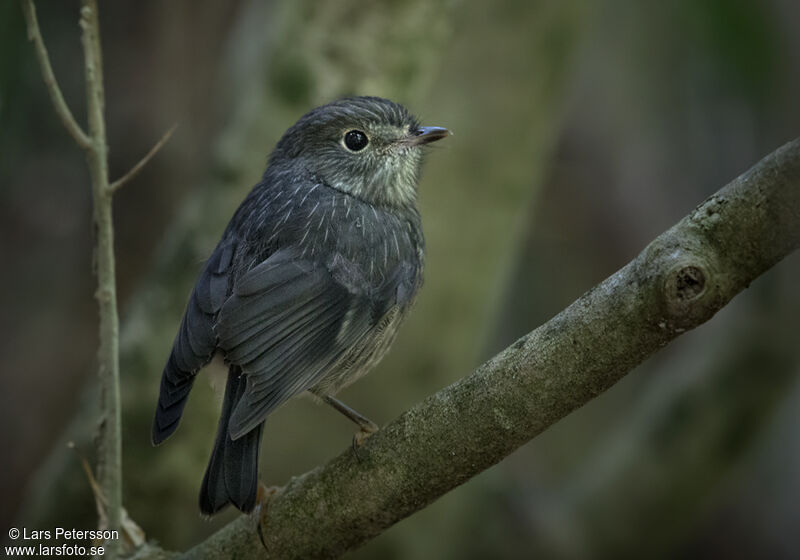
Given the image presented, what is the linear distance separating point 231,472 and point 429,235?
2.65m

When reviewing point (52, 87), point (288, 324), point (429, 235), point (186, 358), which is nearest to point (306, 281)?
point (288, 324)

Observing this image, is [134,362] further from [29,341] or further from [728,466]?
[728,466]

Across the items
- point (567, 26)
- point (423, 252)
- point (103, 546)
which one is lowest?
point (103, 546)

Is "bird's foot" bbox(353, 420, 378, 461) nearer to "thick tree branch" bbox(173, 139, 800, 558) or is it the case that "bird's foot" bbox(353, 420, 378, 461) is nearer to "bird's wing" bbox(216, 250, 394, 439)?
"thick tree branch" bbox(173, 139, 800, 558)

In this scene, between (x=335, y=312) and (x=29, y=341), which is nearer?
(x=335, y=312)

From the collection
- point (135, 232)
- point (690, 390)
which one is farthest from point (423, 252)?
point (135, 232)

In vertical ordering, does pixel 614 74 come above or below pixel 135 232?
above

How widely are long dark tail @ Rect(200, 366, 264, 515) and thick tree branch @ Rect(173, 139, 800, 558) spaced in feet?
→ 0.42

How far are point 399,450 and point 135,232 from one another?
4.49 meters

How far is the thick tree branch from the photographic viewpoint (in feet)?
6.35

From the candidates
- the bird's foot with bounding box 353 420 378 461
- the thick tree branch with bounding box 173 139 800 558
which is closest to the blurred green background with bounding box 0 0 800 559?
the bird's foot with bounding box 353 420 378 461

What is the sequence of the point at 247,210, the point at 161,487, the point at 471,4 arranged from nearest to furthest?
the point at 247,210, the point at 161,487, the point at 471,4

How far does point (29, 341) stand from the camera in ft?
21.4

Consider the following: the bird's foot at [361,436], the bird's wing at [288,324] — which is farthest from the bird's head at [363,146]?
the bird's foot at [361,436]
